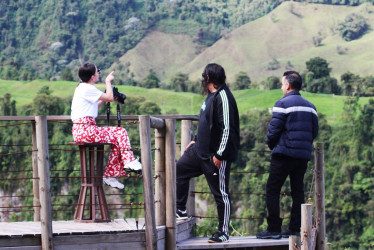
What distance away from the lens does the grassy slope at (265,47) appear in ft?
281

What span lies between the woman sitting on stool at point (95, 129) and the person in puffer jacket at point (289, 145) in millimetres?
1142

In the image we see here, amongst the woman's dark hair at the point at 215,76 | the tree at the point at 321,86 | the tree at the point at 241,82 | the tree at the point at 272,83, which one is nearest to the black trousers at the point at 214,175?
the woman's dark hair at the point at 215,76

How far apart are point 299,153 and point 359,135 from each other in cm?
4631

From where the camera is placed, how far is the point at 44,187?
21.0ft

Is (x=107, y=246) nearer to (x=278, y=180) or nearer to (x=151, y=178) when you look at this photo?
(x=151, y=178)

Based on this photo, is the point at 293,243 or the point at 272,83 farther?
the point at 272,83

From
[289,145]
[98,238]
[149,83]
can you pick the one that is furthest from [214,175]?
[149,83]

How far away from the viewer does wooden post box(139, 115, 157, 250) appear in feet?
21.4

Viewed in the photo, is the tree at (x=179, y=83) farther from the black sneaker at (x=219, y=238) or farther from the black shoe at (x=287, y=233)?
the black sneaker at (x=219, y=238)

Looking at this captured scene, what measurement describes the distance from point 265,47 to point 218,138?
85.1 meters

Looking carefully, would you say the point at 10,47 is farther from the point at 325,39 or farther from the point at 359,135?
the point at 359,135

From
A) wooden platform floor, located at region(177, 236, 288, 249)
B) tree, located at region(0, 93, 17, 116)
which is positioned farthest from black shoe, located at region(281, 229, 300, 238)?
tree, located at region(0, 93, 17, 116)

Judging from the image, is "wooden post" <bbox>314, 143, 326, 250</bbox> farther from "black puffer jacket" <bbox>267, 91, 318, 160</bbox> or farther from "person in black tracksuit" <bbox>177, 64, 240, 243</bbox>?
"person in black tracksuit" <bbox>177, 64, 240, 243</bbox>

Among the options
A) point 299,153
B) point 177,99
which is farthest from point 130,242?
point 177,99
